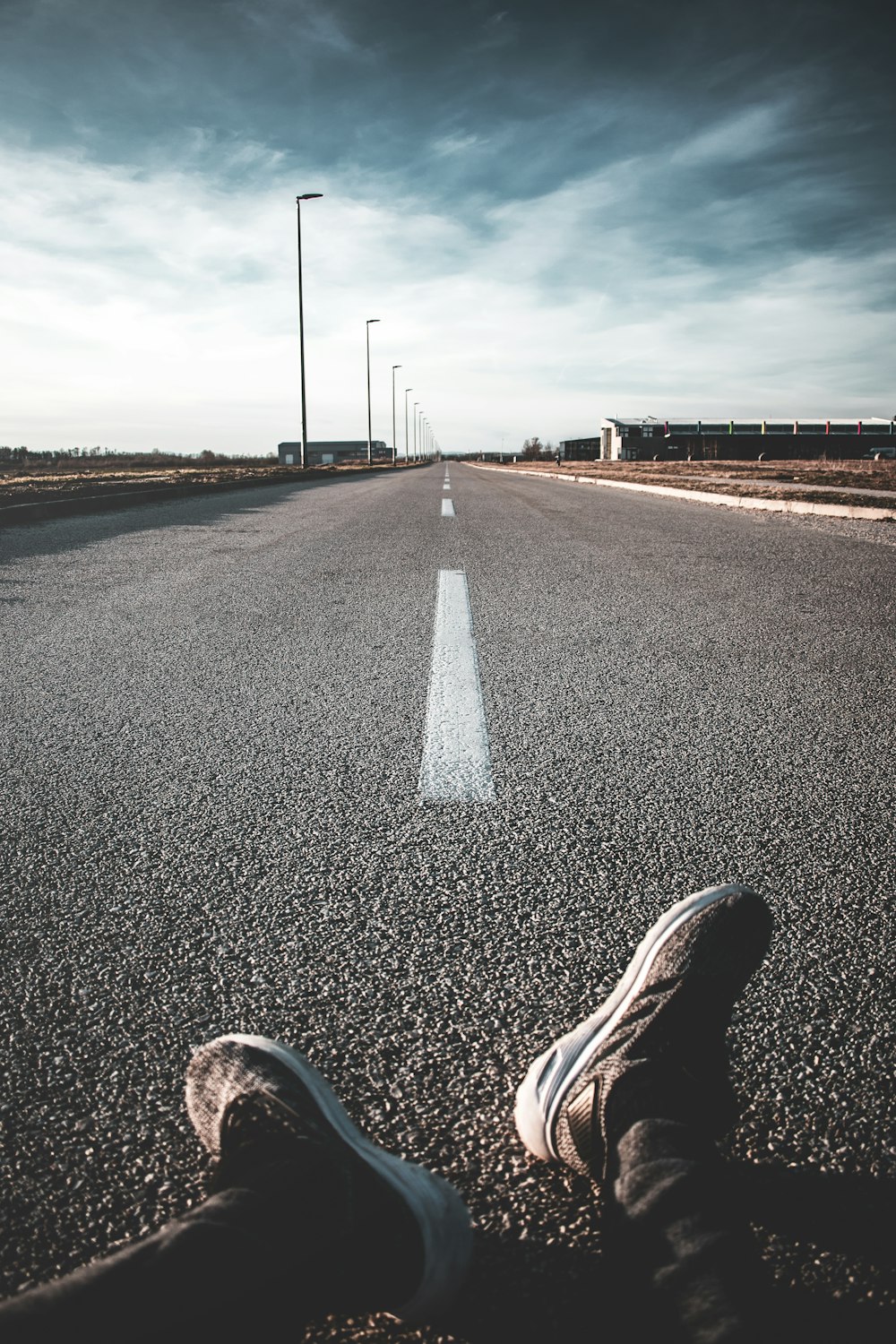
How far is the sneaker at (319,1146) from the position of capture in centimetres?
96

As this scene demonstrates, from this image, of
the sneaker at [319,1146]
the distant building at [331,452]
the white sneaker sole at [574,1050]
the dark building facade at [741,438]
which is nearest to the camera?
the sneaker at [319,1146]

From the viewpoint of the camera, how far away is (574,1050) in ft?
4.15

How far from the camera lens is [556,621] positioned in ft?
15.4

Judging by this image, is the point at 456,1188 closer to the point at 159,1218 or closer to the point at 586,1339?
the point at 586,1339

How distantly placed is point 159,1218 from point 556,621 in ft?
12.7

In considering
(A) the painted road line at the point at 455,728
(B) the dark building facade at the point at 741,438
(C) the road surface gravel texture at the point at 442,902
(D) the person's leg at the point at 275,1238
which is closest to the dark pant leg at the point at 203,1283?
(D) the person's leg at the point at 275,1238

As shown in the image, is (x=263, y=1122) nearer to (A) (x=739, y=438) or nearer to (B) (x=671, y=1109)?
(B) (x=671, y=1109)

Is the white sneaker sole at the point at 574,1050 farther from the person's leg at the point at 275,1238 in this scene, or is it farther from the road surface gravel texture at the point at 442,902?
the person's leg at the point at 275,1238

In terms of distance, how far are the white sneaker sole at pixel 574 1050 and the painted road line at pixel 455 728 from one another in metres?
0.91

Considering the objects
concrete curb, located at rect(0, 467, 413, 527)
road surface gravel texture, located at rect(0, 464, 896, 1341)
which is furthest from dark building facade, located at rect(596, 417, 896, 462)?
road surface gravel texture, located at rect(0, 464, 896, 1341)

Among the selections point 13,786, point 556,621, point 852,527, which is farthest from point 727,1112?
point 852,527

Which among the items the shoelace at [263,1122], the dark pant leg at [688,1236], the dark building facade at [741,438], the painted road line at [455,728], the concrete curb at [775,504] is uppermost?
the dark building facade at [741,438]

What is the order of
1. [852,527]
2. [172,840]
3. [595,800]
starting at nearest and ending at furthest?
[172,840] < [595,800] < [852,527]

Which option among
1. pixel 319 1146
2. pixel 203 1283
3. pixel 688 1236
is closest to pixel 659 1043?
pixel 688 1236
